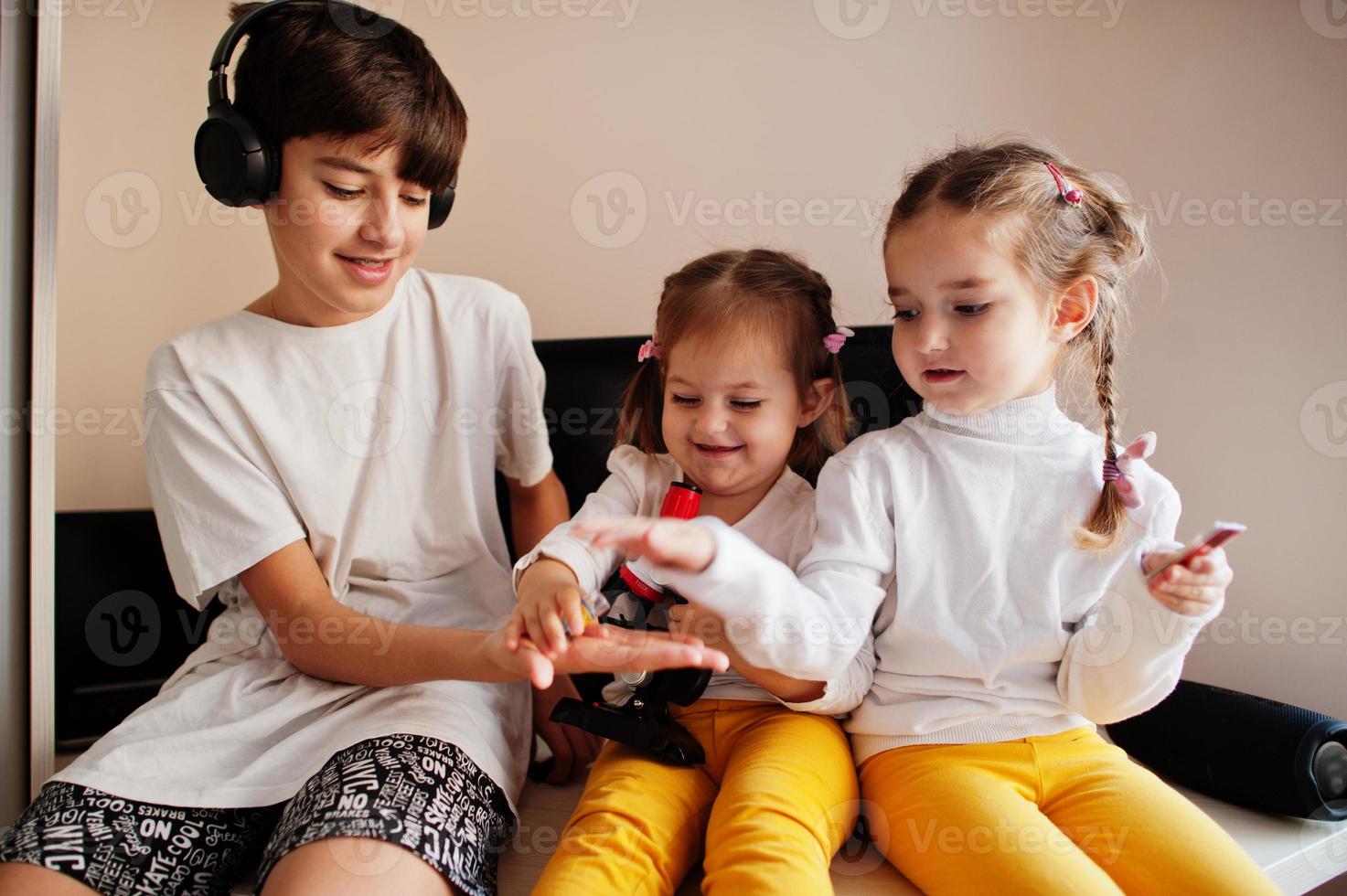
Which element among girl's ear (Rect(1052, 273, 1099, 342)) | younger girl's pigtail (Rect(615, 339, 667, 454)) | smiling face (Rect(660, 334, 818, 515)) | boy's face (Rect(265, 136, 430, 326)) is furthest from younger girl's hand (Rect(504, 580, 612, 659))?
girl's ear (Rect(1052, 273, 1099, 342))

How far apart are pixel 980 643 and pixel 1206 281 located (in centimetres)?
80

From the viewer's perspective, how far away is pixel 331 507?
1.12 meters

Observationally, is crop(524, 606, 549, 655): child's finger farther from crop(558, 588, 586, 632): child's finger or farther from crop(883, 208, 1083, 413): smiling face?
crop(883, 208, 1083, 413): smiling face

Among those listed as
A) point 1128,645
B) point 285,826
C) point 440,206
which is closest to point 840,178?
point 440,206

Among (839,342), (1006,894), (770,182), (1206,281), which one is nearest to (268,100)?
(839,342)

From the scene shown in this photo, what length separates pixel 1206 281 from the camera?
4.68 ft

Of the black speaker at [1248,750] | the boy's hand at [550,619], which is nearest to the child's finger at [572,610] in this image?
the boy's hand at [550,619]

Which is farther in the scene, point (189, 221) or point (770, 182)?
point (189, 221)

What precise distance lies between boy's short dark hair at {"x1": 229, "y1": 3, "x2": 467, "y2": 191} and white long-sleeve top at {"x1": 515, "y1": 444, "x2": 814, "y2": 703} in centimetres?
40

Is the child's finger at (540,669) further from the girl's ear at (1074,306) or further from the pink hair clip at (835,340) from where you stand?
the girl's ear at (1074,306)

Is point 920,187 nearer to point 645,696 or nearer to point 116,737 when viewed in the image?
point 645,696

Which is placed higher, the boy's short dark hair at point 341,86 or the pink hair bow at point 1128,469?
the boy's short dark hair at point 341,86

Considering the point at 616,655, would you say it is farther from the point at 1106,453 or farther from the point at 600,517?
the point at 1106,453

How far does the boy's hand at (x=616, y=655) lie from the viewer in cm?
79
